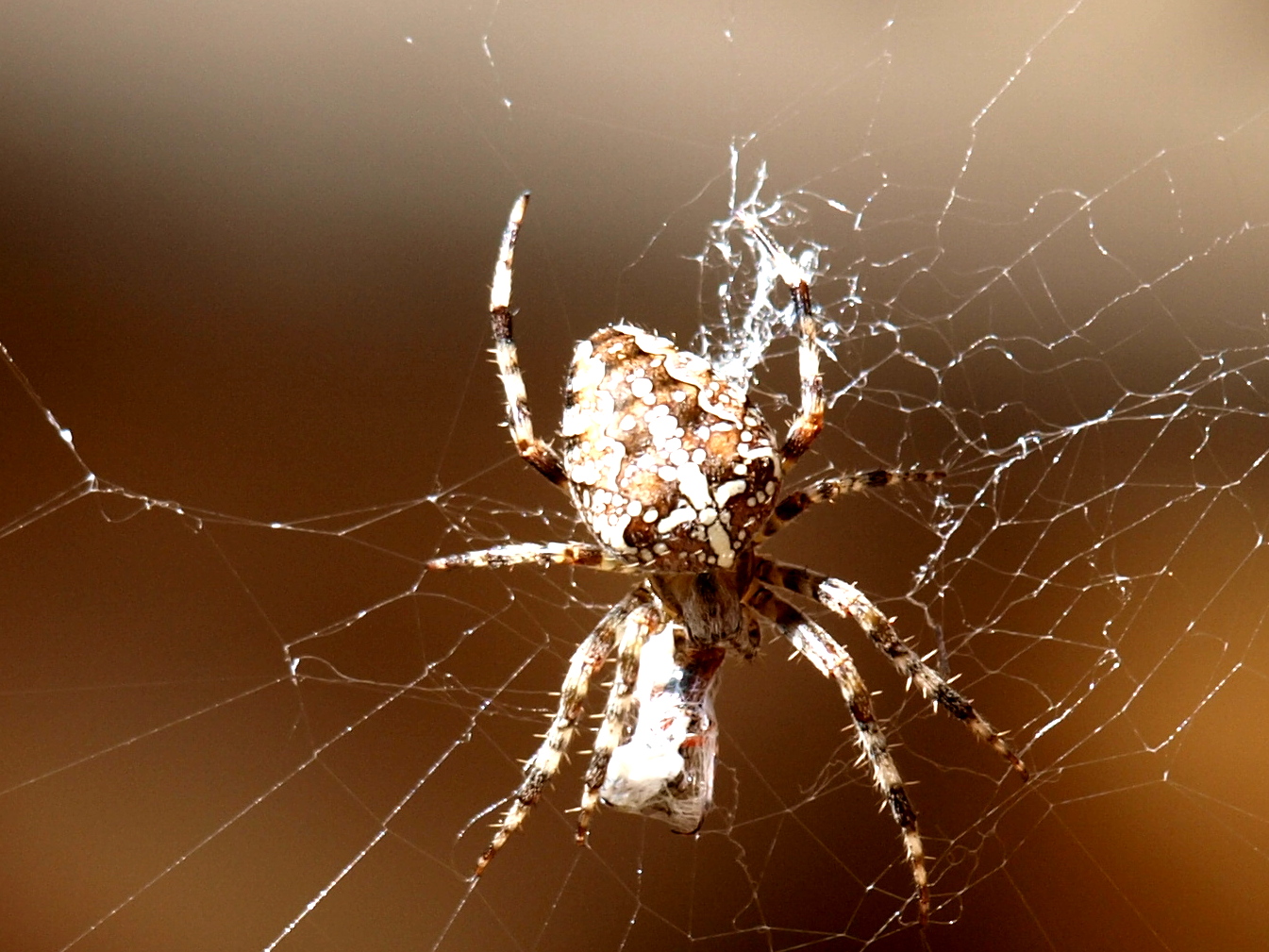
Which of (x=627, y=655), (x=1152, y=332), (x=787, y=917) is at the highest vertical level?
(x=1152, y=332)

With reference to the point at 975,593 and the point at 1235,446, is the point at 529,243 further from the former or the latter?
the point at 1235,446

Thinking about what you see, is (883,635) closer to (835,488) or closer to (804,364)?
(835,488)

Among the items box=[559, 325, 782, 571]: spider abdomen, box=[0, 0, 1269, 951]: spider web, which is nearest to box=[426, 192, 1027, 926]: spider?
box=[559, 325, 782, 571]: spider abdomen

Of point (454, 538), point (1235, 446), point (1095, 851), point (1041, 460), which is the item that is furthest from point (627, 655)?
point (1235, 446)

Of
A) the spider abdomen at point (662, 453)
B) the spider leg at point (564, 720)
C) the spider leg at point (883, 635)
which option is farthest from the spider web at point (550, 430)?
the spider abdomen at point (662, 453)

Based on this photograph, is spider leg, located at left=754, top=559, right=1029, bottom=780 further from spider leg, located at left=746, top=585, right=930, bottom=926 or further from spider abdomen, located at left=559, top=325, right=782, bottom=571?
spider abdomen, located at left=559, top=325, right=782, bottom=571
